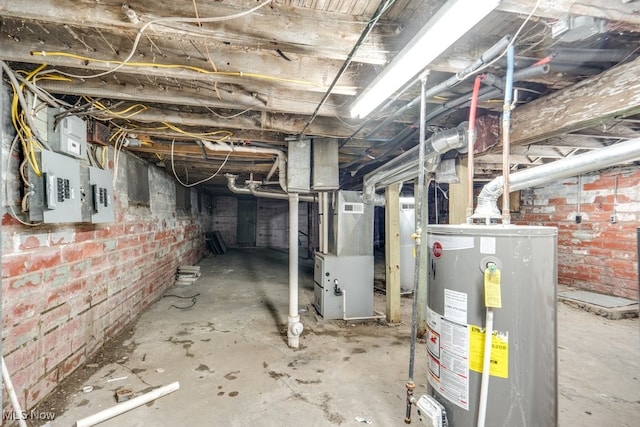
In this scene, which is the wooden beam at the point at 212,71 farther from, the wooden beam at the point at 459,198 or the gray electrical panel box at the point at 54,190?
the wooden beam at the point at 459,198

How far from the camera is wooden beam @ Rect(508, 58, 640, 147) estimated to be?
4.54 ft

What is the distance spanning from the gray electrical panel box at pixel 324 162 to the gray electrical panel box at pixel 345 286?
1.09 metres

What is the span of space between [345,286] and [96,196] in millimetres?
2638

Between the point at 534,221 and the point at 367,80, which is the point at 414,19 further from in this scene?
the point at 534,221

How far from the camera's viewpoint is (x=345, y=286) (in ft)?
11.6

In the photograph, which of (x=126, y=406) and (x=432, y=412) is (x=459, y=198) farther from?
(x=126, y=406)

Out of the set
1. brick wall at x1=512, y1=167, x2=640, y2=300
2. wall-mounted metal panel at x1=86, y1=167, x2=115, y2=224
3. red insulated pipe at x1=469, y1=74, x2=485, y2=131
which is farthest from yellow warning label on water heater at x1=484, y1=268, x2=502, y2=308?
brick wall at x1=512, y1=167, x2=640, y2=300

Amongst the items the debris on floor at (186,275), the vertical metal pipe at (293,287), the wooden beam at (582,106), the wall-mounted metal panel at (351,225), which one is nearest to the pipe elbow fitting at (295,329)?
the vertical metal pipe at (293,287)

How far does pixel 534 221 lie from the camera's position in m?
5.21

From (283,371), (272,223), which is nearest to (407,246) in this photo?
(283,371)

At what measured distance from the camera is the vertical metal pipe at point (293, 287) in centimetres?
275

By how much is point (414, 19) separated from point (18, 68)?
7.20 ft

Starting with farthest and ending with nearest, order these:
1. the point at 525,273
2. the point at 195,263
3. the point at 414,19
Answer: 1. the point at 195,263
2. the point at 414,19
3. the point at 525,273

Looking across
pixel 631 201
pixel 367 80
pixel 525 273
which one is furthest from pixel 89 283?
pixel 631 201
